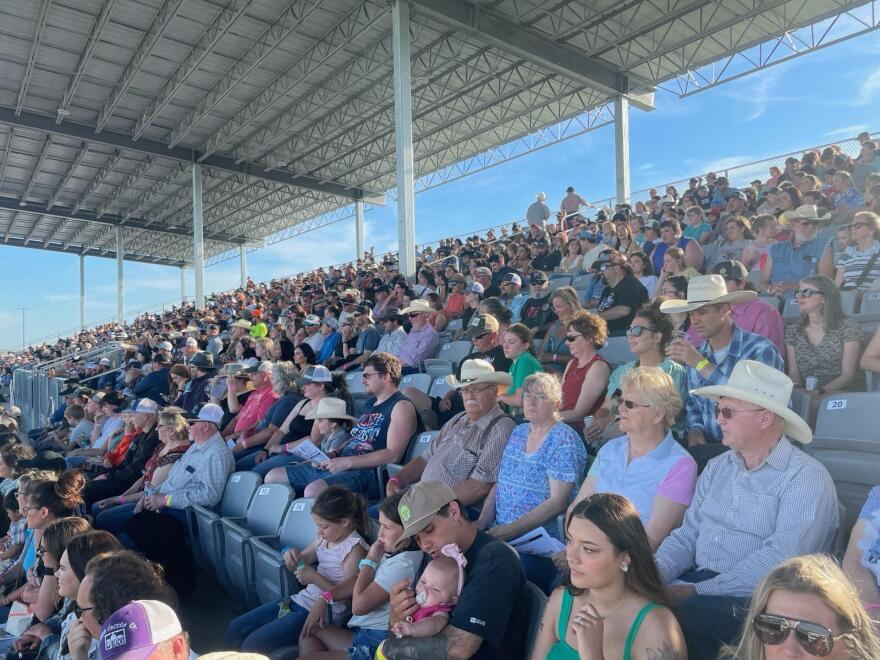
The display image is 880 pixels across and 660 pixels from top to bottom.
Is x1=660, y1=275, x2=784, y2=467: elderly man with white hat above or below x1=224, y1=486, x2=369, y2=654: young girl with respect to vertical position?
above

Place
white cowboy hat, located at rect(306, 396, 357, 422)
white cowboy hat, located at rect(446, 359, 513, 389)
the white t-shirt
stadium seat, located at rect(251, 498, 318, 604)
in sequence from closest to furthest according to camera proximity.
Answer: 1. the white t-shirt
2. stadium seat, located at rect(251, 498, 318, 604)
3. white cowboy hat, located at rect(446, 359, 513, 389)
4. white cowboy hat, located at rect(306, 396, 357, 422)

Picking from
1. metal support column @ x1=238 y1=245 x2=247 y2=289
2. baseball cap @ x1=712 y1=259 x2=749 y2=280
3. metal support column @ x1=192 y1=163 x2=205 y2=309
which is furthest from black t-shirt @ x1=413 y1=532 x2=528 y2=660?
metal support column @ x1=238 y1=245 x2=247 y2=289

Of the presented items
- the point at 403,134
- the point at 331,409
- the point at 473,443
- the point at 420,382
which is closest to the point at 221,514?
the point at 331,409

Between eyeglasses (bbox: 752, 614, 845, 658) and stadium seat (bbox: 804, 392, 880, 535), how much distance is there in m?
1.27

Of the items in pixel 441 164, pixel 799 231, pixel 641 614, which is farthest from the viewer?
Answer: pixel 441 164

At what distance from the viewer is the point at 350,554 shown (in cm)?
295

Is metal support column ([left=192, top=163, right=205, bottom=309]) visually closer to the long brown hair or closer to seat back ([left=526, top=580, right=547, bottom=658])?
seat back ([left=526, top=580, right=547, bottom=658])

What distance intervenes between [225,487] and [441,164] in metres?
20.3

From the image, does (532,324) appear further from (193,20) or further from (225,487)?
(193,20)

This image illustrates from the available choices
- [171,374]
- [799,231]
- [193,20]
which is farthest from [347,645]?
[193,20]

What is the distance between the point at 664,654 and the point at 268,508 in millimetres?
2847

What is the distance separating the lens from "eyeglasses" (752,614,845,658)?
1.33 m

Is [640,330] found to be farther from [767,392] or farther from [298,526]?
[298,526]

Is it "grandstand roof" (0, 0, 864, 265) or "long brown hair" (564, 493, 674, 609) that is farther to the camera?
"grandstand roof" (0, 0, 864, 265)
